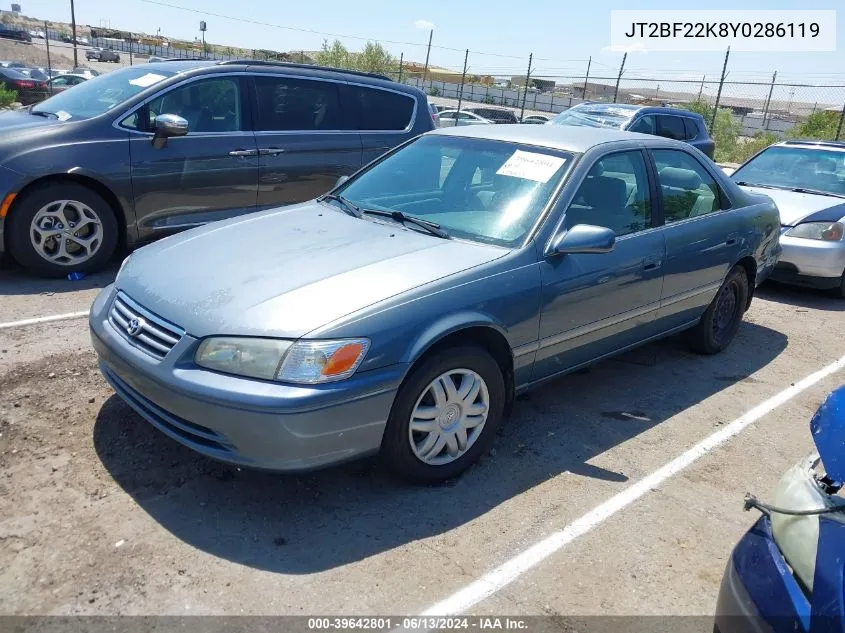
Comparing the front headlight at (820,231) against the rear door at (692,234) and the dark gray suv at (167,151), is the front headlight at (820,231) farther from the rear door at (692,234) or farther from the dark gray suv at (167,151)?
the dark gray suv at (167,151)

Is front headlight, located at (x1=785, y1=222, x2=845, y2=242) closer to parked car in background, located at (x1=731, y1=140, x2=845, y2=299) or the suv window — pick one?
parked car in background, located at (x1=731, y1=140, x2=845, y2=299)

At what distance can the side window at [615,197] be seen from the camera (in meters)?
3.86

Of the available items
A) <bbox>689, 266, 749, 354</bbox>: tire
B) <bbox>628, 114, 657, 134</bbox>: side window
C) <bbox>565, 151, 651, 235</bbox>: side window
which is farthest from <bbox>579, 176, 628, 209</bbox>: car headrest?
<bbox>628, 114, 657, 134</bbox>: side window

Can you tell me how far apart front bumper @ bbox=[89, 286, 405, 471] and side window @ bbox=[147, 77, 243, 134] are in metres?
3.62

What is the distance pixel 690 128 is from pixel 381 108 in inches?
322

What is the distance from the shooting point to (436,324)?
3049 mm

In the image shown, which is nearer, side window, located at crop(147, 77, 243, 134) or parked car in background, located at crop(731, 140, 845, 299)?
side window, located at crop(147, 77, 243, 134)

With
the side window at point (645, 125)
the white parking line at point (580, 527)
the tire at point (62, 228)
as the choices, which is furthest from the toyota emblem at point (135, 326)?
the side window at point (645, 125)

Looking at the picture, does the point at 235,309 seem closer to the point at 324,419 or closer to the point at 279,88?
the point at 324,419

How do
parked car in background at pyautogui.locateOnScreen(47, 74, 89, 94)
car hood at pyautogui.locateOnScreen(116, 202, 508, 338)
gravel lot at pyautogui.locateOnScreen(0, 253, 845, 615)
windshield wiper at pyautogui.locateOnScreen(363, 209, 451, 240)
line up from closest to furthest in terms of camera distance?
1. gravel lot at pyautogui.locateOnScreen(0, 253, 845, 615)
2. car hood at pyautogui.locateOnScreen(116, 202, 508, 338)
3. windshield wiper at pyautogui.locateOnScreen(363, 209, 451, 240)
4. parked car in background at pyautogui.locateOnScreen(47, 74, 89, 94)

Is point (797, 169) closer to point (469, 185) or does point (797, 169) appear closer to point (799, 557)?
point (469, 185)

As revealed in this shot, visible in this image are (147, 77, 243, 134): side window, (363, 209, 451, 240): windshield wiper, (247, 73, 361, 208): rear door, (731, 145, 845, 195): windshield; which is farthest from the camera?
(731, 145, 845, 195): windshield

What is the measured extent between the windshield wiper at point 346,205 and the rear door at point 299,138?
7.32ft

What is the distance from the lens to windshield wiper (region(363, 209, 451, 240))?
363 centimetres
